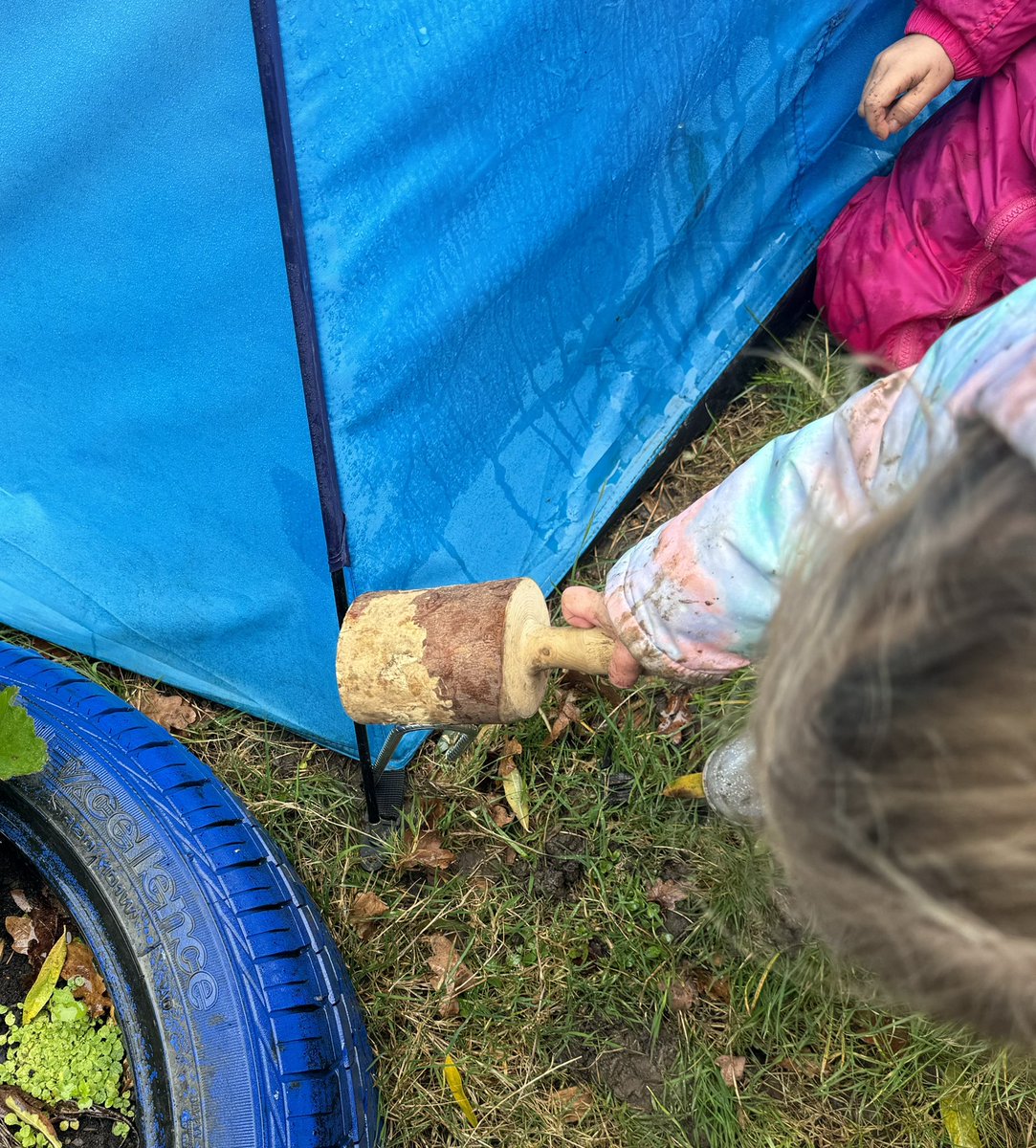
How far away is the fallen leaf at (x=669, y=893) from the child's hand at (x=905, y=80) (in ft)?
4.66

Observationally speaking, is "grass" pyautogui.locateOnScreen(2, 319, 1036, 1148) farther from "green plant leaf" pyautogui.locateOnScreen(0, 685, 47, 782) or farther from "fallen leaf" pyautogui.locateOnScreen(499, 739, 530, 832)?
"green plant leaf" pyautogui.locateOnScreen(0, 685, 47, 782)

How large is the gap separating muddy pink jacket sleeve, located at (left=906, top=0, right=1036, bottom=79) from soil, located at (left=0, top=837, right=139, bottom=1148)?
2112 mm

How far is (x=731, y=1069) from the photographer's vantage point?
1639mm

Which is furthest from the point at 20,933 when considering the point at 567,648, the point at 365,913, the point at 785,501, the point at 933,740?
the point at 933,740

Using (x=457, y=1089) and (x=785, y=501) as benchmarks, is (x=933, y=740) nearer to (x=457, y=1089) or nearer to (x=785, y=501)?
(x=785, y=501)

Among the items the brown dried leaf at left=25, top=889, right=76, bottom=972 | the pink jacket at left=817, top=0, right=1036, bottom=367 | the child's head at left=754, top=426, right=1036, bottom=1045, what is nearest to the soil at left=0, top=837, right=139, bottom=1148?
the brown dried leaf at left=25, top=889, right=76, bottom=972

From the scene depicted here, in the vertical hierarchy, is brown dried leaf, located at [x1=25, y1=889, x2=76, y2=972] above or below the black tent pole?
below

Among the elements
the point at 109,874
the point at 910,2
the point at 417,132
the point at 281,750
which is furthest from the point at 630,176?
the point at 109,874

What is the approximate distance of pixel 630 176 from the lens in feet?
5.23

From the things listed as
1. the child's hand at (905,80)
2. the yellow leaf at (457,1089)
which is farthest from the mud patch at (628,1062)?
the child's hand at (905,80)

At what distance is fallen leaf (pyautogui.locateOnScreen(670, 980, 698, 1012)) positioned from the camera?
5.50 ft

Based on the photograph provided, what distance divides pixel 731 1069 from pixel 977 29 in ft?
5.93

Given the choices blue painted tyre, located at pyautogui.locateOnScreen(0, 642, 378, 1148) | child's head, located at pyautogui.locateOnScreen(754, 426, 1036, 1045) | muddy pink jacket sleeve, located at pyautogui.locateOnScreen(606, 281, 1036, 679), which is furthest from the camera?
blue painted tyre, located at pyautogui.locateOnScreen(0, 642, 378, 1148)

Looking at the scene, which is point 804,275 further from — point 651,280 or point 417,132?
point 417,132
